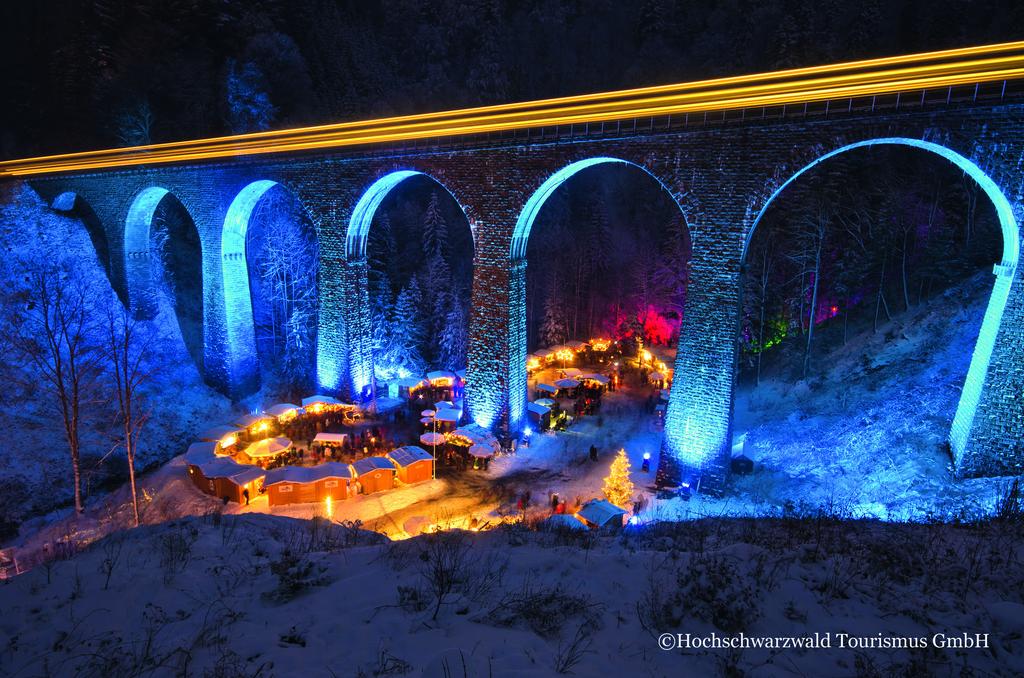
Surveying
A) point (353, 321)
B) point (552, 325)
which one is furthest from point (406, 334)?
point (552, 325)

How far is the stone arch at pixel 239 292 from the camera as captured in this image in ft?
76.2

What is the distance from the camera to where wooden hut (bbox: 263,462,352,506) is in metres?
15.7

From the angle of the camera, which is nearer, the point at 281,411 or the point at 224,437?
the point at 224,437

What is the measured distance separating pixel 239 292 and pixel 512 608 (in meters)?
24.2

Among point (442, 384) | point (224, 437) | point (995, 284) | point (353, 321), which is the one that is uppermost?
point (995, 284)

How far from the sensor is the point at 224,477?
16109mm

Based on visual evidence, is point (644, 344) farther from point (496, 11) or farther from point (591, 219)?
point (496, 11)

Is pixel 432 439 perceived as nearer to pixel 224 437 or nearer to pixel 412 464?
pixel 412 464

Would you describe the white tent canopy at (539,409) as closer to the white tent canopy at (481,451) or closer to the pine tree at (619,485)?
the white tent canopy at (481,451)

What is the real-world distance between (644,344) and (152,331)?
30147mm

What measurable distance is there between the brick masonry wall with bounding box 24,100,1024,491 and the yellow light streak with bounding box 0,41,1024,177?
0.62 meters

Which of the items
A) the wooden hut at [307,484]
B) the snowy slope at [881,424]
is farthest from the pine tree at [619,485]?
the wooden hut at [307,484]

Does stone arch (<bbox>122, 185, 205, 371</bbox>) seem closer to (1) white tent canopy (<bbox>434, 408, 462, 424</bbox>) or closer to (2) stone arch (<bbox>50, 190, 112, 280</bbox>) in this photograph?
(2) stone arch (<bbox>50, 190, 112, 280</bbox>)

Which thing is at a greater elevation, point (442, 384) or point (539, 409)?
point (539, 409)
